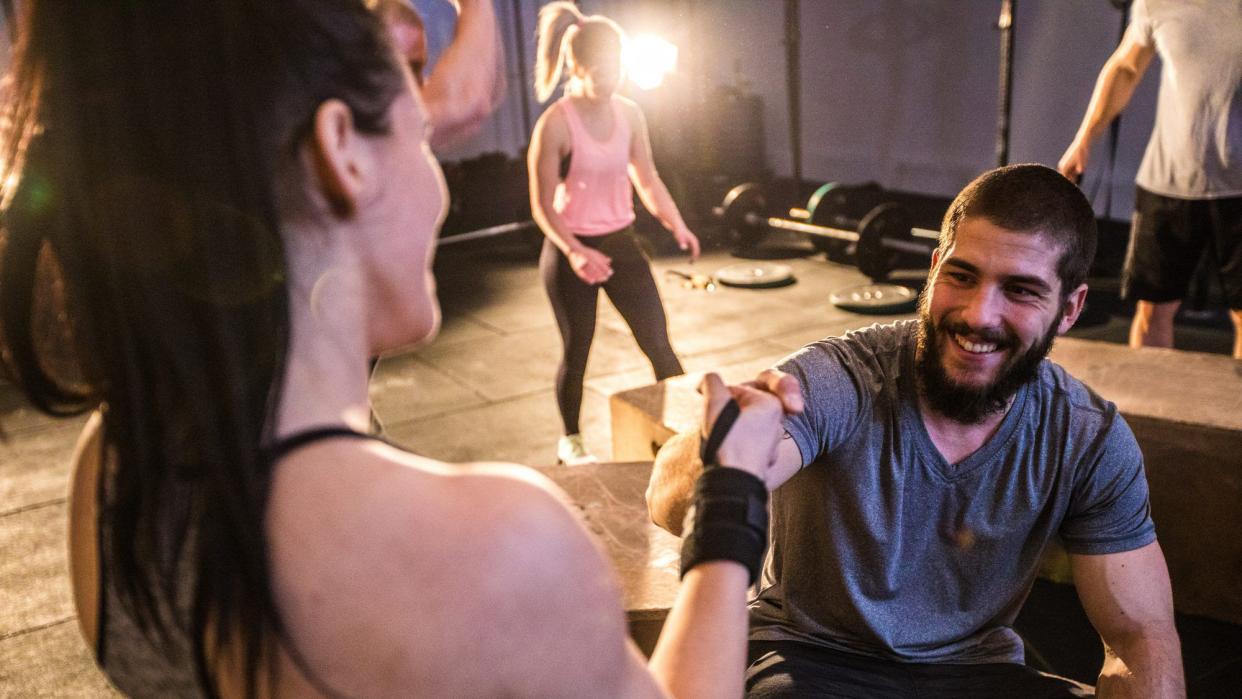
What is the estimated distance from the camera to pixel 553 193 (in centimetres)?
354

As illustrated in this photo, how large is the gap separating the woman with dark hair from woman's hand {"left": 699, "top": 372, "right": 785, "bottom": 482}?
0.41 meters

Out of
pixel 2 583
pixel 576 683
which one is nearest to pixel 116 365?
pixel 576 683

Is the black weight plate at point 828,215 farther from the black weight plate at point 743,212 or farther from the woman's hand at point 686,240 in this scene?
the woman's hand at point 686,240

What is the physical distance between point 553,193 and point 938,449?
2205 mm

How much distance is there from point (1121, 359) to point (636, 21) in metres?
8.56

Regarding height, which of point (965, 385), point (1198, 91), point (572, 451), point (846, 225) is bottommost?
point (846, 225)

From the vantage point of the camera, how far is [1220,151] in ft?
10.7

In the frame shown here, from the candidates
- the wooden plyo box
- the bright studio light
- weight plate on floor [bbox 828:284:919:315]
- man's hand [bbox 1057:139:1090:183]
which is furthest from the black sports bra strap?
the bright studio light

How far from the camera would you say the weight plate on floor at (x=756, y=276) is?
21.8ft

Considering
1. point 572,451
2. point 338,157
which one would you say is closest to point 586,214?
point 572,451

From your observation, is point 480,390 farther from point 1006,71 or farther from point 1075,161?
point 1006,71

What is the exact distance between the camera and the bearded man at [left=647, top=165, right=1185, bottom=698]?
1.58m

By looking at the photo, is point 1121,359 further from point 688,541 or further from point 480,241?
point 480,241

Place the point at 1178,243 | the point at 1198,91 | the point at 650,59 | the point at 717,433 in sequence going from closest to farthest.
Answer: the point at 717,433
the point at 1198,91
the point at 1178,243
the point at 650,59
